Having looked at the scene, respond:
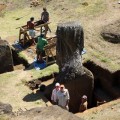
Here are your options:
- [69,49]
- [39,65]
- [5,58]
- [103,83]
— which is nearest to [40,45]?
[39,65]

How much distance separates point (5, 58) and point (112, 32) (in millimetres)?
7055

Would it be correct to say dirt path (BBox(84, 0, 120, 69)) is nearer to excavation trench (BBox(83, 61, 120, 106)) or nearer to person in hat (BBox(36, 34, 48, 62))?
excavation trench (BBox(83, 61, 120, 106))

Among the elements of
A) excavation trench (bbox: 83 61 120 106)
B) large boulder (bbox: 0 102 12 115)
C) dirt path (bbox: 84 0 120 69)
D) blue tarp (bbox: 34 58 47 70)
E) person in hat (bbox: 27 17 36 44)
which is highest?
large boulder (bbox: 0 102 12 115)

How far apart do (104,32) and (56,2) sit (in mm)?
6905

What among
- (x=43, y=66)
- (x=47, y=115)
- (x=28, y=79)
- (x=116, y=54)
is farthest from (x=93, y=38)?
(x=47, y=115)

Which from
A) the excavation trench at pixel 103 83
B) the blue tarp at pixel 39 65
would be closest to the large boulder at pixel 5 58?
the blue tarp at pixel 39 65

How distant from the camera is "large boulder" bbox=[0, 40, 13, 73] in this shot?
21.0 metres

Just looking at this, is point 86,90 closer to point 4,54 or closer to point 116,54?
point 116,54

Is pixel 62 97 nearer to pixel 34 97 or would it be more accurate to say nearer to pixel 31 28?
pixel 34 97

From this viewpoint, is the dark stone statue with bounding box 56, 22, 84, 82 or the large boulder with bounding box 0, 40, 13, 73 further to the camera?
the large boulder with bounding box 0, 40, 13, 73

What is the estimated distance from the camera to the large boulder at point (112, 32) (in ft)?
78.3

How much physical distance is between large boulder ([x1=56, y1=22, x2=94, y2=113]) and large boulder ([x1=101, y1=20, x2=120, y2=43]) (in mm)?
5173

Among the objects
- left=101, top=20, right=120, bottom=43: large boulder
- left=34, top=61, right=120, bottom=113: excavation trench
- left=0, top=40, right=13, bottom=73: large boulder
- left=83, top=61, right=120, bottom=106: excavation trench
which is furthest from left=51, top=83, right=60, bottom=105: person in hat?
left=101, top=20, right=120, bottom=43: large boulder

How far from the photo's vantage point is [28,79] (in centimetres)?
1989
